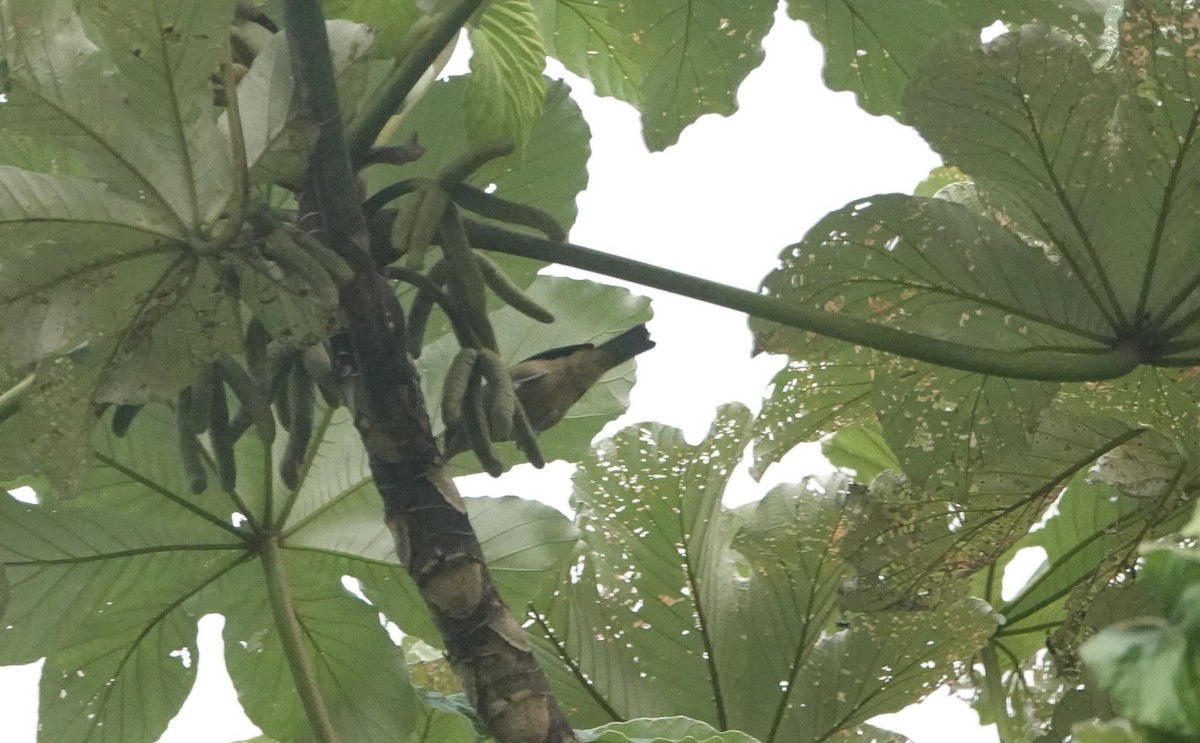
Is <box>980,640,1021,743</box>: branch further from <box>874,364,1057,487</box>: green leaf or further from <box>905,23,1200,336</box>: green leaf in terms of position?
<box>905,23,1200,336</box>: green leaf

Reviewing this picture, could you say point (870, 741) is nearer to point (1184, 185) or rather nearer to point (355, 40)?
point (1184, 185)

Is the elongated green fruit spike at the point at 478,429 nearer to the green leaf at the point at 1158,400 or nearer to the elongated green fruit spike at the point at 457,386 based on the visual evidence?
the elongated green fruit spike at the point at 457,386

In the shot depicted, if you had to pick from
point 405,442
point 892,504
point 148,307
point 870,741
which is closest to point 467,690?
point 405,442

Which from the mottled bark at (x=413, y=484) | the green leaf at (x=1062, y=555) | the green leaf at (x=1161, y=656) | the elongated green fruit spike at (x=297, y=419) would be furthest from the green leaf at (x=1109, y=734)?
the green leaf at (x=1062, y=555)

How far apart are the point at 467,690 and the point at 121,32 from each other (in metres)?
0.34

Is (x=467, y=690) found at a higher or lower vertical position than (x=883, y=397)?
lower

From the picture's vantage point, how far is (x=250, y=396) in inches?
24.3

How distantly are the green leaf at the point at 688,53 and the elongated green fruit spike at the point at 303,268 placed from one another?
1.05 feet

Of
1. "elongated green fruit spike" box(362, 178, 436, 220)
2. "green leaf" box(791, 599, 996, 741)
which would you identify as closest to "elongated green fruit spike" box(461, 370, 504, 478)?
"elongated green fruit spike" box(362, 178, 436, 220)

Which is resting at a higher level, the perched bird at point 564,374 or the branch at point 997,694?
the perched bird at point 564,374

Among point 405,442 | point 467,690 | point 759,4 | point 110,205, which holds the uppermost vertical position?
point 759,4

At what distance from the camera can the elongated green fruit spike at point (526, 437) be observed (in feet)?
2.06

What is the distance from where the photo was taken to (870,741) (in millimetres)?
1052

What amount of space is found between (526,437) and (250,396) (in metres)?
0.14
